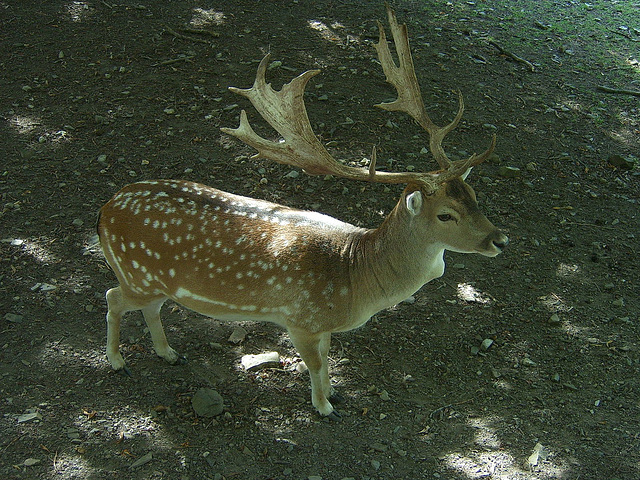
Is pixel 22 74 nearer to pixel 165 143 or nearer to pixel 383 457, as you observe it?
pixel 165 143

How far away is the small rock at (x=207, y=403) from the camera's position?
13.2 feet

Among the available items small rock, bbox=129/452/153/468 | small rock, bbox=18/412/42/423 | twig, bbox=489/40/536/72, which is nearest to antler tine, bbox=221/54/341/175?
small rock, bbox=129/452/153/468

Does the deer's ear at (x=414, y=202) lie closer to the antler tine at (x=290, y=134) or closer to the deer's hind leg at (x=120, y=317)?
the antler tine at (x=290, y=134)

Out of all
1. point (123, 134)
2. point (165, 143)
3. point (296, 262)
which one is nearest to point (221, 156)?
point (165, 143)

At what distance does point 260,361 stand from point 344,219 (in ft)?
5.38

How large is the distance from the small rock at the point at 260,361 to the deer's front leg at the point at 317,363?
0.43 meters

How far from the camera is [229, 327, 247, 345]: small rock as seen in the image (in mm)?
4602

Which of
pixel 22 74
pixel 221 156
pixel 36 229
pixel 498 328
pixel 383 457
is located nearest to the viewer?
pixel 383 457

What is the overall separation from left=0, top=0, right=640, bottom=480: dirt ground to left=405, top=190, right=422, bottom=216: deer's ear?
1323 millimetres

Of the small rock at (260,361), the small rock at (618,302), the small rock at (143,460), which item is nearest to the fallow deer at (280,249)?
the small rock at (260,361)

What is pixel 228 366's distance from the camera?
14.5 feet

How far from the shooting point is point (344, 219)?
552 centimetres

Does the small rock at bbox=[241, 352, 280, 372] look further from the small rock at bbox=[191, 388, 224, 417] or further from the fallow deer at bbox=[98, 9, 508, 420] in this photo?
the fallow deer at bbox=[98, 9, 508, 420]

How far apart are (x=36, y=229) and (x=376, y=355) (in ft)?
9.97
